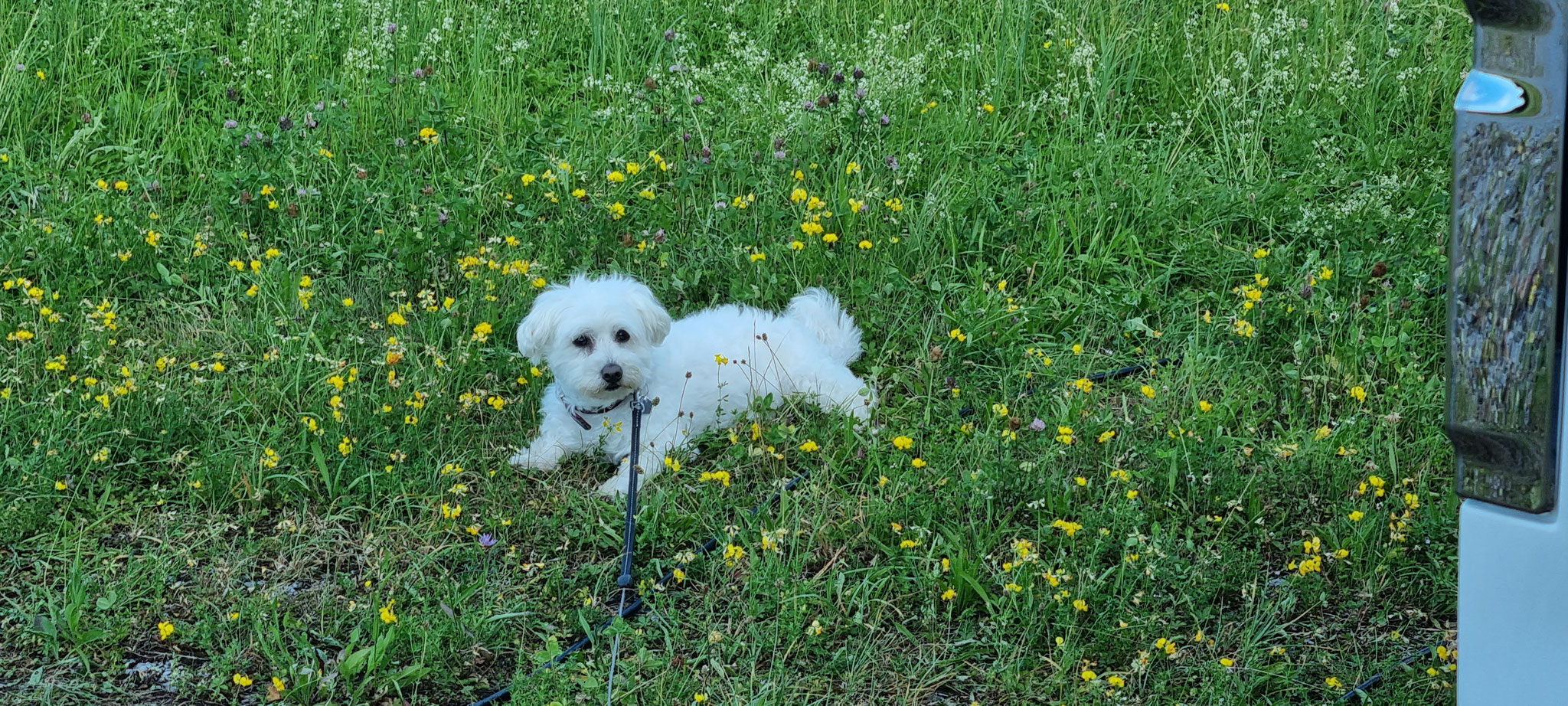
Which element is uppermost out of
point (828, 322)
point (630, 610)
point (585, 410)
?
point (828, 322)

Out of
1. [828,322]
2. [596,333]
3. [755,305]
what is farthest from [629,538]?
[755,305]

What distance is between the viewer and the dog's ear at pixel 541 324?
328 cm

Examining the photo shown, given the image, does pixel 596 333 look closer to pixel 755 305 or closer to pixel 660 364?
pixel 660 364

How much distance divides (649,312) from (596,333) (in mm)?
144

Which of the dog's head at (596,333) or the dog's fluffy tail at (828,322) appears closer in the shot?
the dog's head at (596,333)

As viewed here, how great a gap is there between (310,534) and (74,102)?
2557 millimetres

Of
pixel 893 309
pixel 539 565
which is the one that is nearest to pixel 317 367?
pixel 539 565

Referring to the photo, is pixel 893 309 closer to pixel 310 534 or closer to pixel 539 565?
pixel 539 565

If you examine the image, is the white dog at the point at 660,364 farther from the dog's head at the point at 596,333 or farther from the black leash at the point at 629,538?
the black leash at the point at 629,538

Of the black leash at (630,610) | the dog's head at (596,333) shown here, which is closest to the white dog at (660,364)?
the dog's head at (596,333)

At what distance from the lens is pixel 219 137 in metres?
4.46

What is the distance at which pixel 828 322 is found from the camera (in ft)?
12.3

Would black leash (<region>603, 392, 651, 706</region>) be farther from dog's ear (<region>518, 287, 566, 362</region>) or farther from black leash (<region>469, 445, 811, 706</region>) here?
dog's ear (<region>518, 287, 566, 362</region>)

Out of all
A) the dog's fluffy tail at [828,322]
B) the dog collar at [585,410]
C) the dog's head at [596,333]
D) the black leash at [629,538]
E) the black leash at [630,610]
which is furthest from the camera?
the dog's fluffy tail at [828,322]
